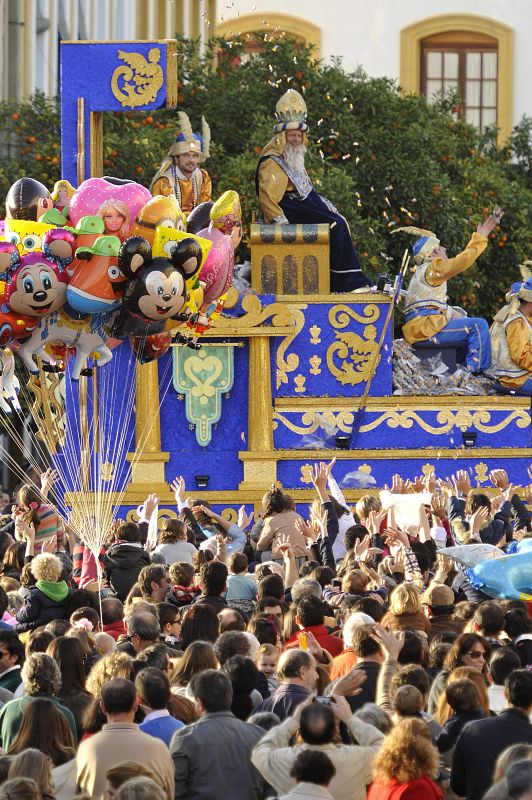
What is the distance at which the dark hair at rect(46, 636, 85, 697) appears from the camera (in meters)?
10.1

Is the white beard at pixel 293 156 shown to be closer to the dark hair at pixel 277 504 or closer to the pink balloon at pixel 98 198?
the pink balloon at pixel 98 198

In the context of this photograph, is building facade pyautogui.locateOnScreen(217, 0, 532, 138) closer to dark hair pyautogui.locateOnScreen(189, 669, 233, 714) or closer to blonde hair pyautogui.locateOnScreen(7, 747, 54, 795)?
dark hair pyautogui.locateOnScreen(189, 669, 233, 714)

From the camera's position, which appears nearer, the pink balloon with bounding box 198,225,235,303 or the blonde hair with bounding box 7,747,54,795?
the blonde hair with bounding box 7,747,54,795

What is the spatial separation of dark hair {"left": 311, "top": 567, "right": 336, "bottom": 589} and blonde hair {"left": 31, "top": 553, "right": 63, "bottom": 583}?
1770 mm

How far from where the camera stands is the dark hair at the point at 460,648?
33.7 feet

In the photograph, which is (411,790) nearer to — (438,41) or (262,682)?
(262,682)

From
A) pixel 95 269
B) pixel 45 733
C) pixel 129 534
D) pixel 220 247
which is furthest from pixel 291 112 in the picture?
pixel 45 733

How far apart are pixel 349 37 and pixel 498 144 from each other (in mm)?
7820

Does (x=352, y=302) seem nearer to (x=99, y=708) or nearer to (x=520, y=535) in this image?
(x=520, y=535)

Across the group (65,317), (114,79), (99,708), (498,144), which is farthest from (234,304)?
(498,144)

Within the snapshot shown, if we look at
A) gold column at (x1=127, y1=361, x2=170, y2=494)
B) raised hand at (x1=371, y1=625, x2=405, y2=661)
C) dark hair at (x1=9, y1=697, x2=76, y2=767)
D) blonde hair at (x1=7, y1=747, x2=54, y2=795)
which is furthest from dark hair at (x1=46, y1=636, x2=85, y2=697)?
gold column at (x1=127, y1=361, x2=170, y2=494)

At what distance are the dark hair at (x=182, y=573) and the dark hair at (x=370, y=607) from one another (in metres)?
1.57

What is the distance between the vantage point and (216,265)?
52.7 feet

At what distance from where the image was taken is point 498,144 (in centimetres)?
4584
